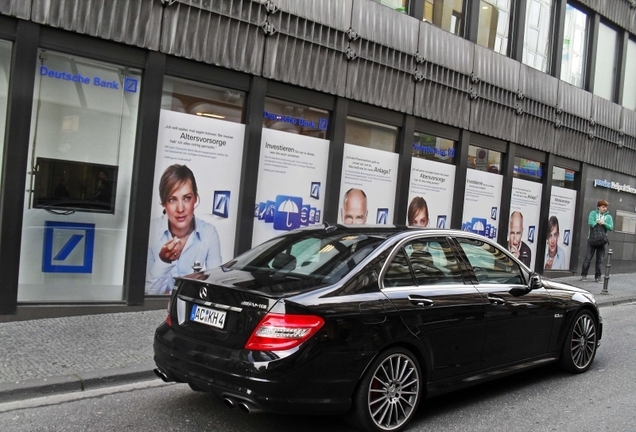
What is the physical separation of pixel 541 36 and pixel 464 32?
364 centimetres

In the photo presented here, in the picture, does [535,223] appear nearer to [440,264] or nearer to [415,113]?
[415,113]

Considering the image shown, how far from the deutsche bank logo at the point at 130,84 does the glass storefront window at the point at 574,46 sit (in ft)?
41.5

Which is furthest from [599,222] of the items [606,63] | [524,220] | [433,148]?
[606,63]

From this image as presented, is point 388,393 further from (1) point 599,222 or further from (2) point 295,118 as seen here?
(1) point 599,222

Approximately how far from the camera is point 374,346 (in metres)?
4.78

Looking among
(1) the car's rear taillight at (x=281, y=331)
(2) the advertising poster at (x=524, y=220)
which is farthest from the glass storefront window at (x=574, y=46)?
(1) the car's rear taillight at (x=281, y=331)

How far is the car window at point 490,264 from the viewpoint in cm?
604

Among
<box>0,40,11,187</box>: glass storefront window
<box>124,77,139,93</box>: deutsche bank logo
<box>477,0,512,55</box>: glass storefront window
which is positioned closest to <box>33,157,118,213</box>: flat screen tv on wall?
<box>0,40,11,187</box>: glass storefront window

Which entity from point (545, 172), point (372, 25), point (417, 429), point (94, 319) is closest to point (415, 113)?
point (372, 25)

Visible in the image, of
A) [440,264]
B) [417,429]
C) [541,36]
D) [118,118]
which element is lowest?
[417,429]

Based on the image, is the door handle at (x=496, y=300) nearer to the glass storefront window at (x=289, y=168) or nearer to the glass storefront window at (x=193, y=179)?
the glass storefront window at (x=193, y=179)

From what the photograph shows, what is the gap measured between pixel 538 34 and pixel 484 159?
408 cm

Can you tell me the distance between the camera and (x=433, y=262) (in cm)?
566

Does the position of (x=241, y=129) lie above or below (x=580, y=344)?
above
